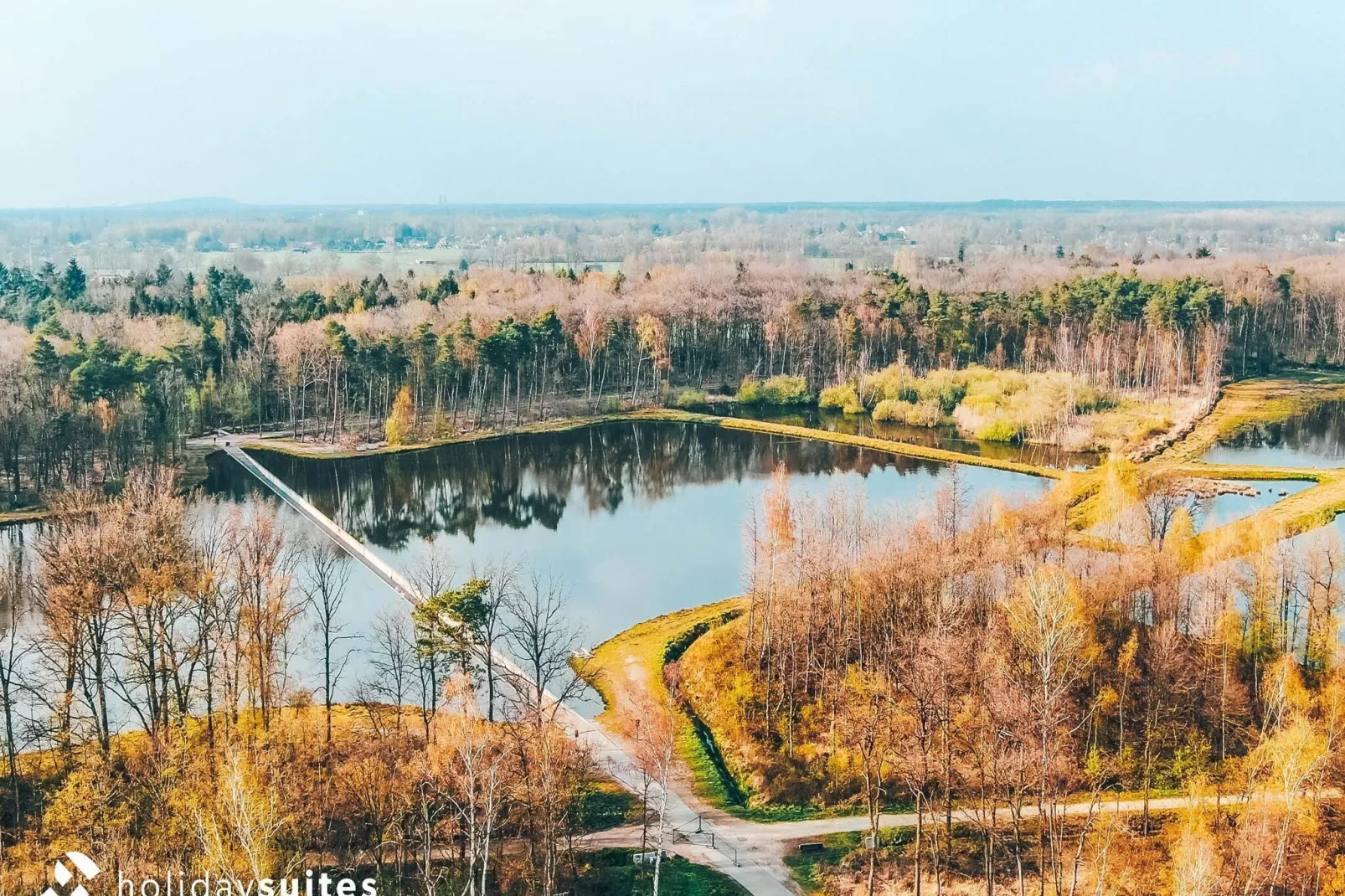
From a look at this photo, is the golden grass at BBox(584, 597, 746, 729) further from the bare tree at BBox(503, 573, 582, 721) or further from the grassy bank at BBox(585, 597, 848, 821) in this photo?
the bare tree at BBox(503, 573, 582, 721)

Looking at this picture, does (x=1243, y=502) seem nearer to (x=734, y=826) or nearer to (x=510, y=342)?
(x=734, y=826)

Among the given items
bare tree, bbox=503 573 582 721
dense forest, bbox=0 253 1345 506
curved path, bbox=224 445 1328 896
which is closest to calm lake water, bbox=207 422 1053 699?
bare tree, bbox=503 573 582 721

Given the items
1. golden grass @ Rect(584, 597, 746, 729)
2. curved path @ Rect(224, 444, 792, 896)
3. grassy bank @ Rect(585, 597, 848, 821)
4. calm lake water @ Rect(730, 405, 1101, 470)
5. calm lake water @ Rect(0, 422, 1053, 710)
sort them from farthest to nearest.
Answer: calm lake water @ Rect(730, 405, 1101, 470) < calm lake water @ Rect(0, 422, 1053, 710) < golden grass @ Rect(584, 597, 746, 729) < grassy bank @ Rect(585, 597, 848, 821) < curved path @ Rect(224, 444, 792, 896)

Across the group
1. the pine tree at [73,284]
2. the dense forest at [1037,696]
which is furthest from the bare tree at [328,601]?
the pine tree at [73,284]

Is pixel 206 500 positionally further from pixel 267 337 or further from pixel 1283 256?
pixel 1283 256

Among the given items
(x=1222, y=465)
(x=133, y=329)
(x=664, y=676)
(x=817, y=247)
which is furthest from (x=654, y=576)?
(x=817, y=247)
